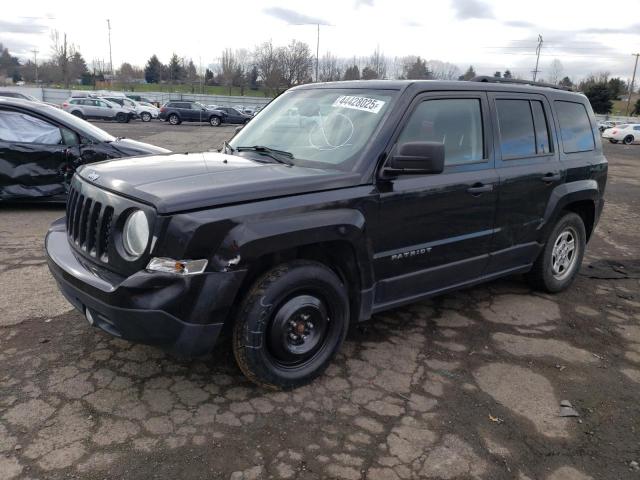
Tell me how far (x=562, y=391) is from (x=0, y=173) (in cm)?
723

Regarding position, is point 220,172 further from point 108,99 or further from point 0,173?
point 108,99

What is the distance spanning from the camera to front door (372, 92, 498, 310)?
3.51 metres

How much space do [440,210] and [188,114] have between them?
35.9 metres

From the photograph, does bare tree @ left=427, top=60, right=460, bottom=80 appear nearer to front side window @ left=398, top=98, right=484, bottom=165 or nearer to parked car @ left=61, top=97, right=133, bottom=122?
front side window @ left=398, top=98, right=484, bottom=165

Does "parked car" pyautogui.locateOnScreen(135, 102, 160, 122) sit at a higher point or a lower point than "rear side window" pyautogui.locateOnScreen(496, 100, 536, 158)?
lower

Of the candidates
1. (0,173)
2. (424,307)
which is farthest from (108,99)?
(424,307)

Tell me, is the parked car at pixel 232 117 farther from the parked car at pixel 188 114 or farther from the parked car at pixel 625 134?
the parked car at pixel 625 134


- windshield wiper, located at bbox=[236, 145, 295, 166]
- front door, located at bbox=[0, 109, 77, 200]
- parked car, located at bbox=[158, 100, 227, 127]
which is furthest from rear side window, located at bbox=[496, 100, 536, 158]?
parked car, located at bbox=[158, 100, 227, 127]

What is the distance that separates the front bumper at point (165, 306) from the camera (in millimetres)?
2682

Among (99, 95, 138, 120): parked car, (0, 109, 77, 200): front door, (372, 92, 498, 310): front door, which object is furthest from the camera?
(99, 95, 138, 120): parked car

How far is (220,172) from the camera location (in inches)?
126

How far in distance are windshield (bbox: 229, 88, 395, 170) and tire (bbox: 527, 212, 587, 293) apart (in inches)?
91.7

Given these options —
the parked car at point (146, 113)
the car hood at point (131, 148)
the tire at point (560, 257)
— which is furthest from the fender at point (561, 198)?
the parked car at point (146, 113)

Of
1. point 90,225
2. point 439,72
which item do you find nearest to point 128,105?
point 439,72
